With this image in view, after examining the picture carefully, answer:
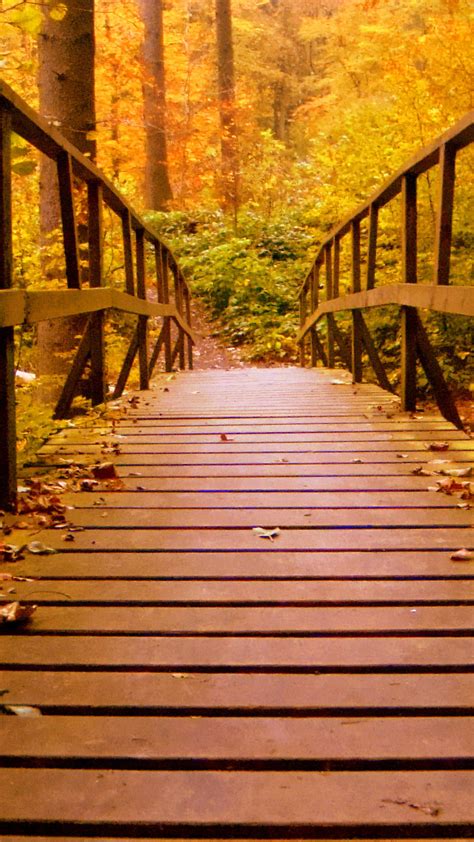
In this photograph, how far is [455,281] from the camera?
28.2 feet

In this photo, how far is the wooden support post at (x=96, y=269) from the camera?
528 cm

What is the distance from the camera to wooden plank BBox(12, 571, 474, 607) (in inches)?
90.6

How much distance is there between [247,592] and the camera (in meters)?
2.37

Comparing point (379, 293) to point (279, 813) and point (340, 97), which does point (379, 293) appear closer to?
point (279, 813)

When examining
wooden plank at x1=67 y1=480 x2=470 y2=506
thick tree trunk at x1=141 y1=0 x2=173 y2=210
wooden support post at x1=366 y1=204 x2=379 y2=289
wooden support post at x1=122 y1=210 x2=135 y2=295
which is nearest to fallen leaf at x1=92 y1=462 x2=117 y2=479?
wooden plank at x1=67 y1=480 x2=470 y2=506

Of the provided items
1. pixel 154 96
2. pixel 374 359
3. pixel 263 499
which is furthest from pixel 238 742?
pixel 154 96

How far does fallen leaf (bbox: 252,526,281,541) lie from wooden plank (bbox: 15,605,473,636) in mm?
609

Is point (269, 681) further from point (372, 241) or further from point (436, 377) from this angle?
point (372, 241)

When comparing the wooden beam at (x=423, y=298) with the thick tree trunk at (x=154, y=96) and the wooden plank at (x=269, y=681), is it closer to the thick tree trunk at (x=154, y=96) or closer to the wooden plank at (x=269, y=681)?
the wooden plank at (x=269, y=681)

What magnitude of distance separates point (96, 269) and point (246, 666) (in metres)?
3.91

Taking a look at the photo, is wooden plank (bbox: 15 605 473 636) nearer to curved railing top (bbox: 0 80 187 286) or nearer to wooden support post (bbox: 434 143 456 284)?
curved railing top (bbox: 0 80 187 286)

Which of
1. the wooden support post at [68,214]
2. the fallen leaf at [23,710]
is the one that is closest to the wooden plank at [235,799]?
the fallen leaf at [23,710]

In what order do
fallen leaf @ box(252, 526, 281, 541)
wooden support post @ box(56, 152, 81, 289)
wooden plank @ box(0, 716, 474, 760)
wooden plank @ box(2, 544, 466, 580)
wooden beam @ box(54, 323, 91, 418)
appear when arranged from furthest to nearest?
1. wooden beam @ box(54, 323, 91, 418)
2. wooden support post @ box(56, 152, 81, 289)
3. fallen leaf @ box(252, 526, 281, 541)
4. wooden plank @ box(2, 544, 466, 580)
5. wooden plank @ box(0, 716, 474, 760)

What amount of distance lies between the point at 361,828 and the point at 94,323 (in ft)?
13.8
